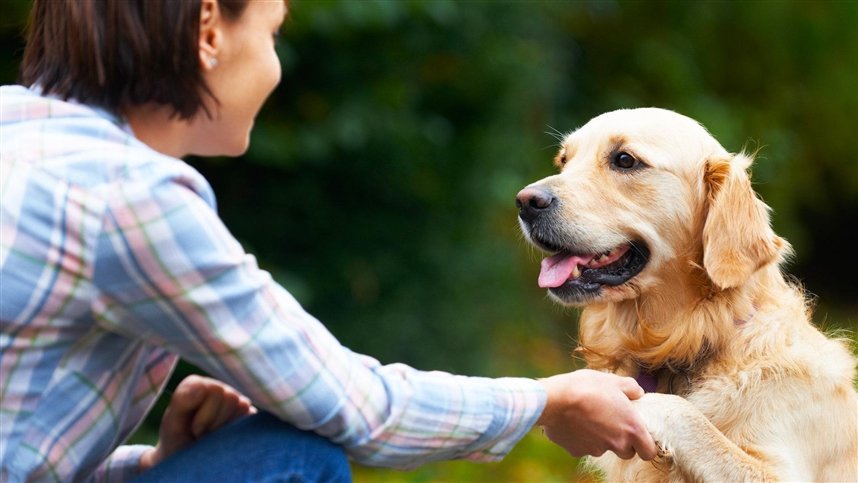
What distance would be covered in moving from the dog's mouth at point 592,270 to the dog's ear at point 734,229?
181 millimetres

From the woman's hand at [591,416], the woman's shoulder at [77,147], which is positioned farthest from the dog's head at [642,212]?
the woman's shoulder at [77,147]

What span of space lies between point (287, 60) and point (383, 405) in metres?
2.82

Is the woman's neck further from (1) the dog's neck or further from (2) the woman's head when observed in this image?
(1) the dog's neck

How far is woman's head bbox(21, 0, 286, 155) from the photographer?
68.9 inches

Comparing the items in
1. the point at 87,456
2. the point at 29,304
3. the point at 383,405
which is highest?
the point at 29,304

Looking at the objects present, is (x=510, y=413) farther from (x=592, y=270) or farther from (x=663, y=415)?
(x=592, y=270)

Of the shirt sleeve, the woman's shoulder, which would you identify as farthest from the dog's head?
the woman's shoulder

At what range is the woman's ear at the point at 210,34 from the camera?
181 centimetres

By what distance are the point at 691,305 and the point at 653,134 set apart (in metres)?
0.46

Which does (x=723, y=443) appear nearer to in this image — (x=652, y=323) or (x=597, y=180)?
(x=652, y=323)

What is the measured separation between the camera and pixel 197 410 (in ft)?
6.98

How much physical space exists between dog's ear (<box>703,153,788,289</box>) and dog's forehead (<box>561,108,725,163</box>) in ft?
0.23

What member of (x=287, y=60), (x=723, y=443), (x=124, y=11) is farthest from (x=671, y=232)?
(x=287, y=60)

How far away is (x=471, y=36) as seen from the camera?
5.34m
